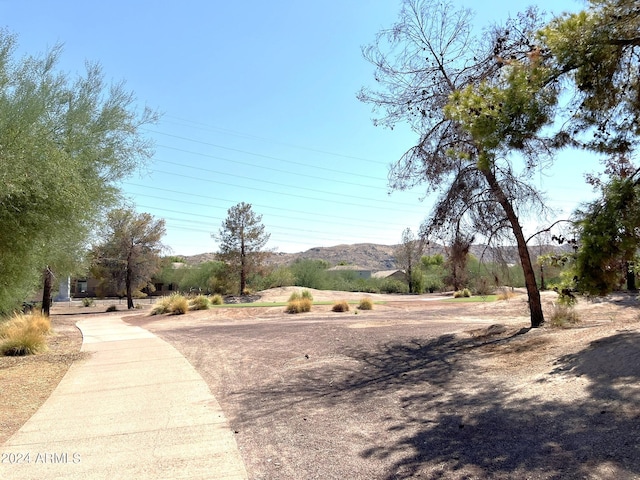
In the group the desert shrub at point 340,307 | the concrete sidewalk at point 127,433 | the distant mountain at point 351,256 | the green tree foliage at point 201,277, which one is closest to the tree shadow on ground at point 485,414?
the concrete sidewalk at point 127,433

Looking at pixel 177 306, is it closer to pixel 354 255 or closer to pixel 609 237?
pixel 609 237

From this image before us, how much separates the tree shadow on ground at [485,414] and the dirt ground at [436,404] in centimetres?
2

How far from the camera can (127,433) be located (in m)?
5.78

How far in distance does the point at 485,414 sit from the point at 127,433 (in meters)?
4.06

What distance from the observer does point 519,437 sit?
4.92m

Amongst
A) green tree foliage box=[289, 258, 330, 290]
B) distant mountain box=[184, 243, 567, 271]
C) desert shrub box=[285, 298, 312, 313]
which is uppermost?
distant mountain box=[184, 243, 567, 271]

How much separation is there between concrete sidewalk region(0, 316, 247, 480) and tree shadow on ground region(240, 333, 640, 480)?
0.97m

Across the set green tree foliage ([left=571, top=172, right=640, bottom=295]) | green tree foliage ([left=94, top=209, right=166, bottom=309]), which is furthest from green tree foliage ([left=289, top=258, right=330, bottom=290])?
green tree foliage ([left=571, top=172, right=640, bottom=295])

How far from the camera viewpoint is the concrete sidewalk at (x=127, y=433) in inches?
182

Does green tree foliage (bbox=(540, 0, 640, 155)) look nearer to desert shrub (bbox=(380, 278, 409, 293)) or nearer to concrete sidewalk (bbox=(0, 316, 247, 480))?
concrete sidewalk (bbox=(0, 316, 247, 480))

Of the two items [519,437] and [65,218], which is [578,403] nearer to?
[519,437]

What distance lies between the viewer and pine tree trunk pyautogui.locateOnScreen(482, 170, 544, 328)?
1251cm

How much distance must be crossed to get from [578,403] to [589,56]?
4.39m

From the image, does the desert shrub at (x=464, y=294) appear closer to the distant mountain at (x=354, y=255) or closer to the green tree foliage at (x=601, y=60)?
the green tree foliage at (x=601, y=60)
